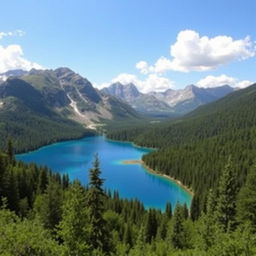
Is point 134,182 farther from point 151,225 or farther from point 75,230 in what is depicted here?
point 75,230

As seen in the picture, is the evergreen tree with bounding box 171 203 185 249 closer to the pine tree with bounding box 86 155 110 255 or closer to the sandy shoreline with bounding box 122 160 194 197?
the pine tree with bounding box 86 155 110 255

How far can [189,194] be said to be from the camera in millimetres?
128375

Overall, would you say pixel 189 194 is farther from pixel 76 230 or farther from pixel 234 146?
pixel 76 230

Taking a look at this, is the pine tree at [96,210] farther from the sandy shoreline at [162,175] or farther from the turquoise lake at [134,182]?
the sandy shoreline at [162,175]

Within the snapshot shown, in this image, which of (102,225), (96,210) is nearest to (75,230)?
(96,210)

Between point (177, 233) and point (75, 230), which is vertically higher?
point (75, 230)

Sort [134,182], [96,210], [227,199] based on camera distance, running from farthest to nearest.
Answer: [134,182] < [227,199] < [96,210]

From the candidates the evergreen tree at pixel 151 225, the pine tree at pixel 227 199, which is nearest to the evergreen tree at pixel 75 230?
the pine tree at pixel 227 199

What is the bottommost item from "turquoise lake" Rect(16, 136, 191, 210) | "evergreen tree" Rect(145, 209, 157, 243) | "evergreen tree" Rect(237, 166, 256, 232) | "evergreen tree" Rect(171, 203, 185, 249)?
"turquoise lake" Rect(16, 136, 191, 210)

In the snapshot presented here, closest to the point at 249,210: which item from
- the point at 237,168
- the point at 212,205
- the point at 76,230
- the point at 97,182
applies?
the point at 212,205

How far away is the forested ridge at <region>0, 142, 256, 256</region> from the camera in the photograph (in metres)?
24.0

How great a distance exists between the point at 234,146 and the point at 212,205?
131m

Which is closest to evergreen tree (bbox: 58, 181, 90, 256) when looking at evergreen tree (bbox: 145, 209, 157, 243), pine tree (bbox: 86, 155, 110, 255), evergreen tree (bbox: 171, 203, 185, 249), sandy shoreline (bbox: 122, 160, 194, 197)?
pine tree (bbox: 86, 155, 110, 255)

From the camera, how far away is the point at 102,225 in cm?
3241
